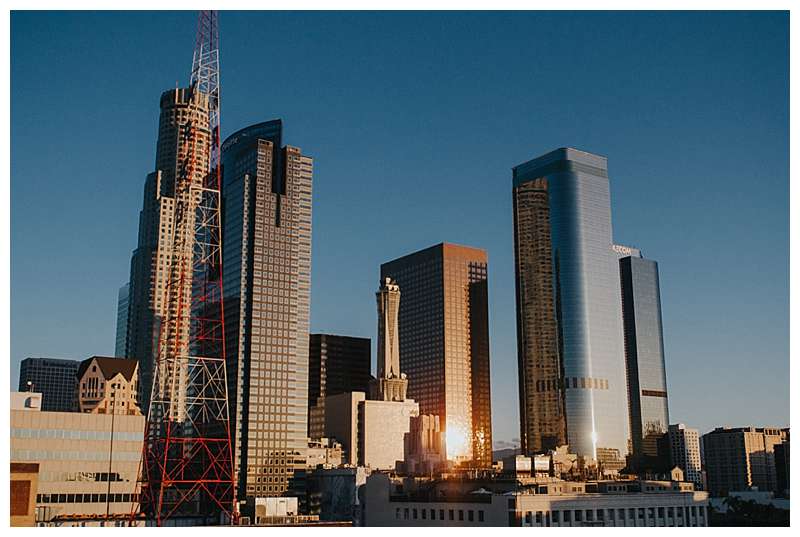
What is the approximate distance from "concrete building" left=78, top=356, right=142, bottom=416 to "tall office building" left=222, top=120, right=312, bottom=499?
22846 millimetres

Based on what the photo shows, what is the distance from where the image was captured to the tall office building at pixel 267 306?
159m

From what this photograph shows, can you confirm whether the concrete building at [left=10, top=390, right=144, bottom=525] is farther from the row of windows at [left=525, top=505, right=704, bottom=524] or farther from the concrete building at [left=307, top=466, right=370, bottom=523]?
the concrete building at [left=307, top=466, right=370, bottom=523]

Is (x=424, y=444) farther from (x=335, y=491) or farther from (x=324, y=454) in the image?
(x=335, y=491)

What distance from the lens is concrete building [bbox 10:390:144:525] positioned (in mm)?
83000

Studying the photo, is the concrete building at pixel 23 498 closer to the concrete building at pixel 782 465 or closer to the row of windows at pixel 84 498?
the row of windows at pixel 84 498

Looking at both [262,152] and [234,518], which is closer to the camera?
[234,518]

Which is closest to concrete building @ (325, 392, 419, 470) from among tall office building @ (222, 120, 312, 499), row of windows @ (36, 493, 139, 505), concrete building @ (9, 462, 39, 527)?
tall office building @ (222, 120, 312, 499)

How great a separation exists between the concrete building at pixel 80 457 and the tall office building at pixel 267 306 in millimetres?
66777

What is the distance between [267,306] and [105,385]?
3935 cm

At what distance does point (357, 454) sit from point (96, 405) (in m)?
63.7

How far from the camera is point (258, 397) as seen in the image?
531 feet

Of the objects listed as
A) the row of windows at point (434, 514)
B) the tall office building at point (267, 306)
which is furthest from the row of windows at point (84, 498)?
the tall office building at point (267, 306)

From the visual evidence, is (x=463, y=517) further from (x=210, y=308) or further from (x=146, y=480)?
(x=210, y=308)
